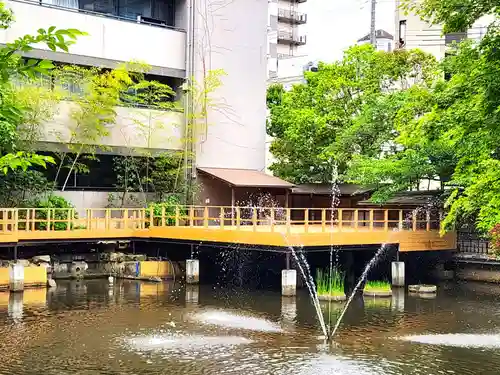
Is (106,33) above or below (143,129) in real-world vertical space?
above

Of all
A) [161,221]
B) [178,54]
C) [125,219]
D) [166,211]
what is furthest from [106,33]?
[161,221]

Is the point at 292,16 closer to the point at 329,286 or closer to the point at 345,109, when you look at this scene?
the point at 345,109

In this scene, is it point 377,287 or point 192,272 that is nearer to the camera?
point 377,287

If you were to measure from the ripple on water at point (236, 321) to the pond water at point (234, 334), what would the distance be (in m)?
0.02

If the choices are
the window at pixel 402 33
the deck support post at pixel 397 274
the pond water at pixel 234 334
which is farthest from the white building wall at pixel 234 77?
the pond water at pixel 234 334

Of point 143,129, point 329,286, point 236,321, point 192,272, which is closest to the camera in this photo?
point 236,321

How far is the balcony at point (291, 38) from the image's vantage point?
67.6 metres

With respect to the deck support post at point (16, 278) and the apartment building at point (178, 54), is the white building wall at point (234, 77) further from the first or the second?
the deck support post at point (16, 278)

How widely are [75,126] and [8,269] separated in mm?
8628

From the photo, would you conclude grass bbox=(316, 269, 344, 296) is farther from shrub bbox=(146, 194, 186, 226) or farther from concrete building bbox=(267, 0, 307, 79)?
concrete building bbox=(267, 0, 307, 79)

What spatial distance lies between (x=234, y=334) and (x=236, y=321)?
5.41 ft

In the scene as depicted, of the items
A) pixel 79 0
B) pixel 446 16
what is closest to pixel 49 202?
pixel 79 0

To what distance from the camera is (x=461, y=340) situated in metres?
14.7

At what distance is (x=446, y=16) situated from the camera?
1044cm
